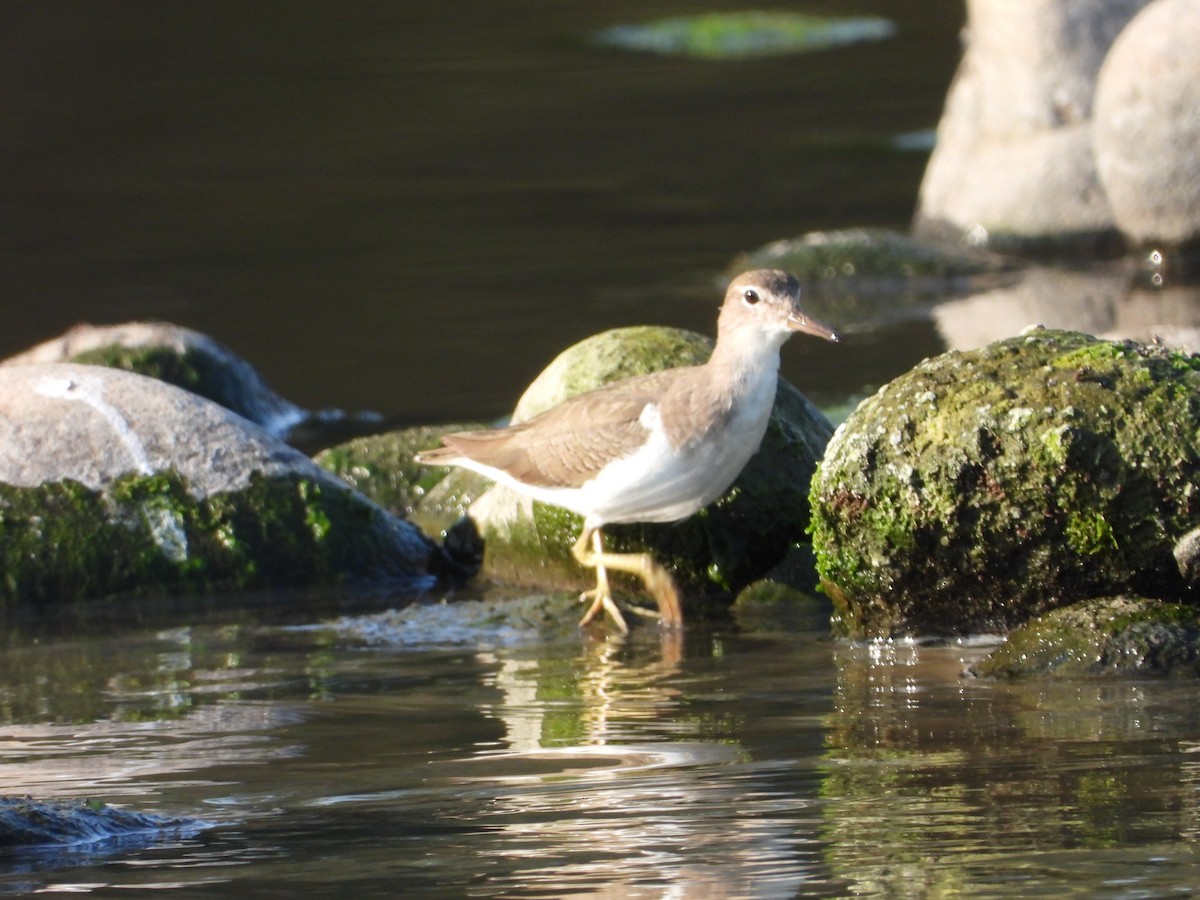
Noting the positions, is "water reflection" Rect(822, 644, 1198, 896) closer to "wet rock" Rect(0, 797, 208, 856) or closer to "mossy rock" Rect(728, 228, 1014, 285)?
"wet rock" Rect(0, 797, 208, 856)

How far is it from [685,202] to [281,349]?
19.9 ft

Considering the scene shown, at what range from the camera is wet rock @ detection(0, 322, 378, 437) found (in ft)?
39.2

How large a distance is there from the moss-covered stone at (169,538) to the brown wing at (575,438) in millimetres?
882

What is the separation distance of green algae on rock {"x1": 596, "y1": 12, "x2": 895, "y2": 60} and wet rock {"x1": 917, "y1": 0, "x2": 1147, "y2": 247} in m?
10.5

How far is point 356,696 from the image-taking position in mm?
6910

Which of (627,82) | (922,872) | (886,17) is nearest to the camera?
(922,872)

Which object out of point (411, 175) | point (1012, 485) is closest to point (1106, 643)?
point (1012, 485)

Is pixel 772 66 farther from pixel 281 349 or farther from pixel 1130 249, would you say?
pixel 281 349

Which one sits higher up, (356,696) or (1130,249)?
(1130,249)

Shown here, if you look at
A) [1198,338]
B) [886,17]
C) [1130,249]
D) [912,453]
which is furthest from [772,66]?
[912,453]

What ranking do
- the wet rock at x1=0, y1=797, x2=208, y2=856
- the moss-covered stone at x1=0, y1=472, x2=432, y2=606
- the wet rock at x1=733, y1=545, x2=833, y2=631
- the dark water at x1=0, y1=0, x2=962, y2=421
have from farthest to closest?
the dark water at x1=0, y1=0, x2=962, y2=421, the moss-covered stone at x1=0, y1=472, x2=432, y2=606, the wet rock at x1=733, y1=545, x2=833, y2=631, the wet rock at x1=0, y1=797, x2=208, y2=856

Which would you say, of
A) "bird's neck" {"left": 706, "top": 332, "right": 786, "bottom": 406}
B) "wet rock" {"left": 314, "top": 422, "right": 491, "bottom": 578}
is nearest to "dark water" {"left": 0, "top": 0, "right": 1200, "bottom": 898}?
"bird's neck" {"left": 706, "top": 332, "right": 786, "bottom": 406}

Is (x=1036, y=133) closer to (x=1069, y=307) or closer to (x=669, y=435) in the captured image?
(x=1069, y=307)

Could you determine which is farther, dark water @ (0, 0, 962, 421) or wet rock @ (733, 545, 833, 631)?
dark water @ (0, 0, 962, 421)
